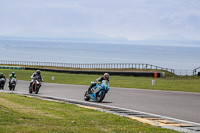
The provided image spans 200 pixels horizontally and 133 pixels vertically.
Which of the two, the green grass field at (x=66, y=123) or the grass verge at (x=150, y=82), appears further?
the grass verge at (x=150, y=82)

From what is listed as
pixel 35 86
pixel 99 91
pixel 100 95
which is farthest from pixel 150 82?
pixel 100 95

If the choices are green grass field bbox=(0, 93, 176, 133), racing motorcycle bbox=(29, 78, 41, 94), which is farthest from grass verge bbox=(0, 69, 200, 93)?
green grass field bbox=(0, 93, 176, 133)

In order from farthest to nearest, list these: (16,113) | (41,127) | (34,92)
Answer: (34,92) < (16,113) < (41,127)

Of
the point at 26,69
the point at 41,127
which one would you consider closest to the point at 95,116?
the point at 41,127

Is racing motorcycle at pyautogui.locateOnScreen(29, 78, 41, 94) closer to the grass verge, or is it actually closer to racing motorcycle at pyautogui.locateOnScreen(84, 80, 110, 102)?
racing motorcycle at pyautogui.locateOnScreen(84, 80, 110, 102)

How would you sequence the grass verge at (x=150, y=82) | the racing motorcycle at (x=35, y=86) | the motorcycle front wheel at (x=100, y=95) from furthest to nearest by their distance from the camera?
1. the grass verge at (x=150, y=82)
2. the racing motorcycle at (x=35, y=86)
3. the motorcycle front wheel at (x=100, y=95)

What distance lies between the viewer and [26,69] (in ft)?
230

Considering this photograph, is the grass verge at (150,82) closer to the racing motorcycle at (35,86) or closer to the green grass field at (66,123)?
the racing motorcycle at (35,86)

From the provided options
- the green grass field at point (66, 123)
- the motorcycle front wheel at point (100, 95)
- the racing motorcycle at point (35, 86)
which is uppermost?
the racing motorcycle at point (35, 86)

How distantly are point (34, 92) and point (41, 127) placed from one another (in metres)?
17.9

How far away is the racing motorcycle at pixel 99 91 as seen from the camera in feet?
61.9

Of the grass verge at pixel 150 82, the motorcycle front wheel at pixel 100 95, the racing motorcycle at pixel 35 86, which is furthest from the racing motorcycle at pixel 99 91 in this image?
the grass verge at pixel 150 82

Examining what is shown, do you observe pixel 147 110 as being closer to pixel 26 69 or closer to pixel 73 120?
pixel 73 120

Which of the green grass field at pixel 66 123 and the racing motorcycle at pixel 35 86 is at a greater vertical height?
the racing motorcycle at pixel 35 86
